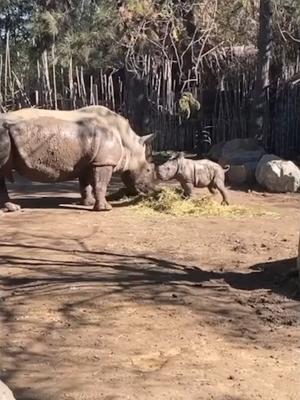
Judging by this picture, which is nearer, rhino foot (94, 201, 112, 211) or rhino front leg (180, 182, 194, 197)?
rhino foot (94, 201, 112, 211)

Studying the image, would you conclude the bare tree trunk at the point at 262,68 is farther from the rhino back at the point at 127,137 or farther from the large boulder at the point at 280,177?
the rhino back at the point at 127,137

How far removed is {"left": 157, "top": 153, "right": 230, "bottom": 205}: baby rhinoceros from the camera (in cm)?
902

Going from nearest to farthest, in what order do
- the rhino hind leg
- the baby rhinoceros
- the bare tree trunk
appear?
the baby rhinoceros < the rhino hind leg < the bare tree trunk

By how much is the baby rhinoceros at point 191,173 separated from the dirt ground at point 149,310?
1.16 metres

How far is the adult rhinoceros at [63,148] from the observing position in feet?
28.5

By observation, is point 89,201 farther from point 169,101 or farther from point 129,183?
point 169,101

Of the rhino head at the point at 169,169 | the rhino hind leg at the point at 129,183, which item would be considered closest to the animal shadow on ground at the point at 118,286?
the rhino head at the point at 169,169

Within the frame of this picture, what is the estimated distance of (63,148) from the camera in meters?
8.83

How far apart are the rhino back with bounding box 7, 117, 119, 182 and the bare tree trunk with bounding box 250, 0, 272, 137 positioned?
514cm

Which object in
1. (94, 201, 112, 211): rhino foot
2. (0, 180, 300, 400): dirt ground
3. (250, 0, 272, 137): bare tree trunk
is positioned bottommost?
(0, 180, 300, 400): dirt ground

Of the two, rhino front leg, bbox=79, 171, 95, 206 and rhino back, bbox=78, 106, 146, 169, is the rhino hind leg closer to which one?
rhino back, bbox=78, 106, 146, 169

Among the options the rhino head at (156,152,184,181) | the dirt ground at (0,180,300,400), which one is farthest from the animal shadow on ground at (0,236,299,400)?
the rhino head at (156,152,184,181)

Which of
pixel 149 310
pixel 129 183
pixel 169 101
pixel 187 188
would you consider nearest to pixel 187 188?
pixel 187 188

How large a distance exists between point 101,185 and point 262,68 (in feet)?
18.6
